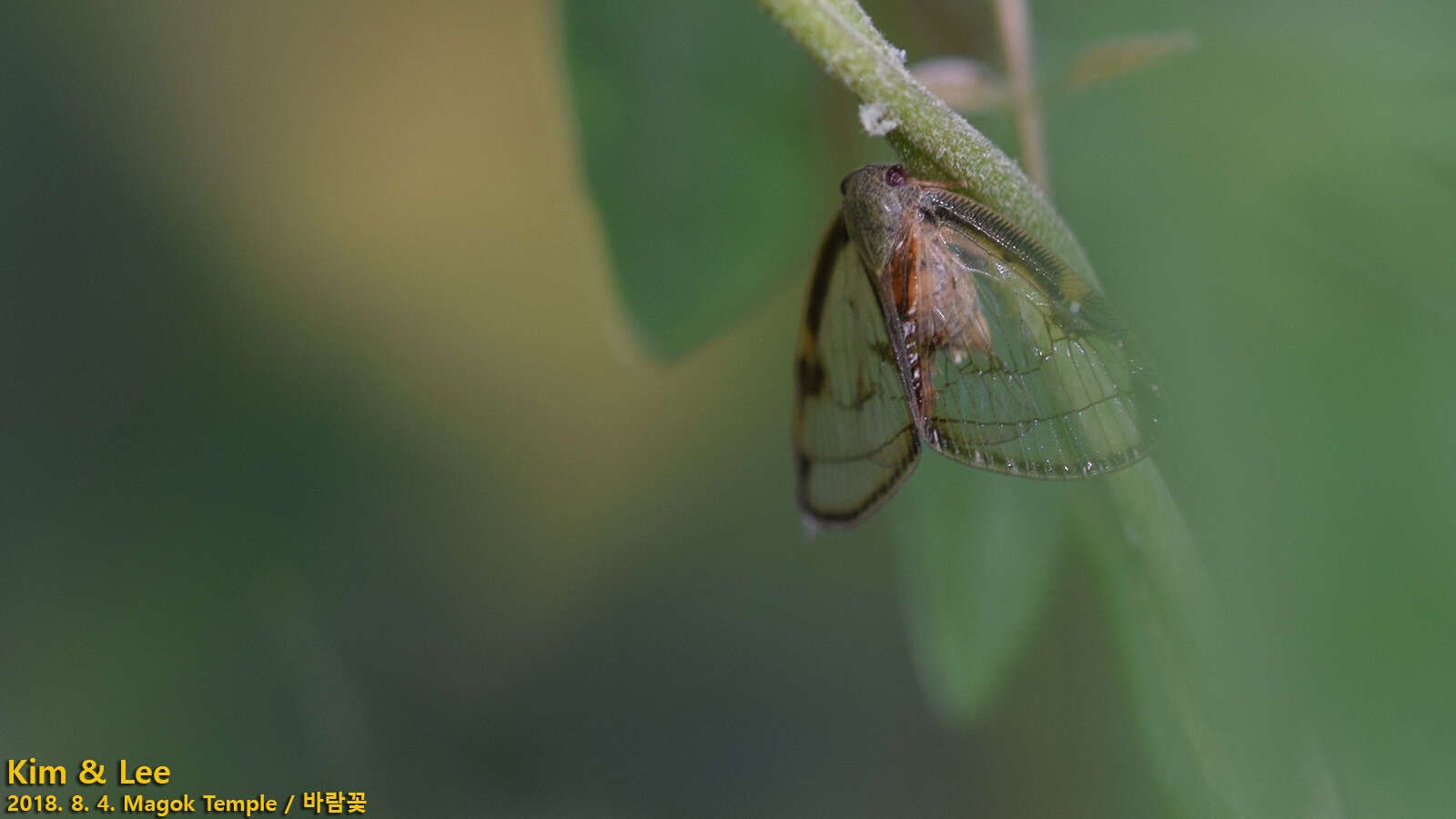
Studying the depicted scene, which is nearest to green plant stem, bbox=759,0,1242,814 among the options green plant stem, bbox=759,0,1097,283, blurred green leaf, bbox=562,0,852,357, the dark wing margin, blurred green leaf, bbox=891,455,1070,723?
green plant stem, bbox=759,0,1097,283

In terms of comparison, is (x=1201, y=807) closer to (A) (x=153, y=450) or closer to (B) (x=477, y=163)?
(B) (x=477, y=163)

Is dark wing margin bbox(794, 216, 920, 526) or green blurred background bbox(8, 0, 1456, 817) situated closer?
dark wing margin bbox(794, 216, 920, 526)

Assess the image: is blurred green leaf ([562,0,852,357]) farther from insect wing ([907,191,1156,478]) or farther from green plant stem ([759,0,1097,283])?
green plant stem ([759,0,1097,283])

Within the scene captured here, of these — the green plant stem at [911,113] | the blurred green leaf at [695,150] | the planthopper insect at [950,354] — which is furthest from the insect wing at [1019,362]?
the blurred green leaf at [695,150]

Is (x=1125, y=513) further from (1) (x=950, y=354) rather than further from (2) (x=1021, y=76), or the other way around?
(2) (x=1021, y=76)

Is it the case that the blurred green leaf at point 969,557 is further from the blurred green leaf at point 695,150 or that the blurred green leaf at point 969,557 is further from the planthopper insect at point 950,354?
the blurred green leaf at point 695,150

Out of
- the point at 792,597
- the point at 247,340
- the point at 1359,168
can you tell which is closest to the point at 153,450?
the point at 247,340

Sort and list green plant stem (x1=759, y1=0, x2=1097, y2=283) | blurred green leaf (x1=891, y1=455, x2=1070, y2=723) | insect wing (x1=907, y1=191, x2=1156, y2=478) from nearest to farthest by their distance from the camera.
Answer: green plant stem (x1=759, y1=0, x2=1097, y2=283) → insect wing (x1=907, y1=191, x2=1156, y2=478) → blurred green leaf (x1=891, y1=455, x2=1070, y2=723)
